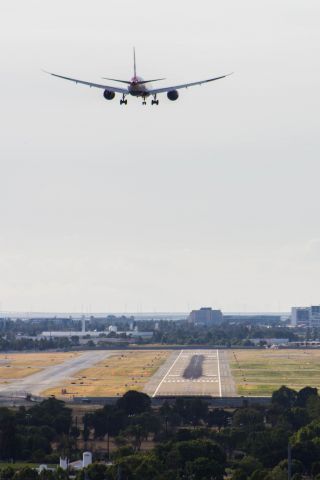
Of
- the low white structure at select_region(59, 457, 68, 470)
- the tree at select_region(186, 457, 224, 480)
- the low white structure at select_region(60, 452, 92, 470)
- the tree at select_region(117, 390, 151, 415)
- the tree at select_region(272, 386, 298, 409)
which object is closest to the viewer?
the tree at select_region(186, 457, 224, 480)

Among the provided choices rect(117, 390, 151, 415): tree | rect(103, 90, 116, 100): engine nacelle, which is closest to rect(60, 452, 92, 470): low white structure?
rect(103, 90, 116, 100): engine nacelle

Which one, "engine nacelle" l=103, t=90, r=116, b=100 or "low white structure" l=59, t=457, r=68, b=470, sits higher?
"engine nacelle" l=103, t=90, r=116, b=100

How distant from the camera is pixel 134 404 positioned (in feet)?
540

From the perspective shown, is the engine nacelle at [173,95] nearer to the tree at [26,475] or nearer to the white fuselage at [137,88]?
the white fuselage at [137,88]

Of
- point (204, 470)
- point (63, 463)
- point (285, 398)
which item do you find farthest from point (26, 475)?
point (285, 398)

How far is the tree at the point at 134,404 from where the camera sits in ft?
536

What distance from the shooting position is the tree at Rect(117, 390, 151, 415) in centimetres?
16338

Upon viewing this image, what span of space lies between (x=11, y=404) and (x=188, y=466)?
7306 cm

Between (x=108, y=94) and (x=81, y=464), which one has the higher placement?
(x=108, y=94)

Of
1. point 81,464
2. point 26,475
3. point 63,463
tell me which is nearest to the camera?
point 26,475

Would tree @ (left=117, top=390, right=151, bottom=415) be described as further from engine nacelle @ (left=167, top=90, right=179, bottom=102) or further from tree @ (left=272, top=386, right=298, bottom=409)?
engine nacelle @ (left=167, top=90, right=179, bottom=102)

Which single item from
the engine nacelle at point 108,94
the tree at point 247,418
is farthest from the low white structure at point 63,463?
the engine nacelle at point 108,94

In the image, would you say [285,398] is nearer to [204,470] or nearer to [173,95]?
[204,470]

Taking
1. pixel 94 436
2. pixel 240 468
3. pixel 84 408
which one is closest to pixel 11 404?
pixel 84 408
